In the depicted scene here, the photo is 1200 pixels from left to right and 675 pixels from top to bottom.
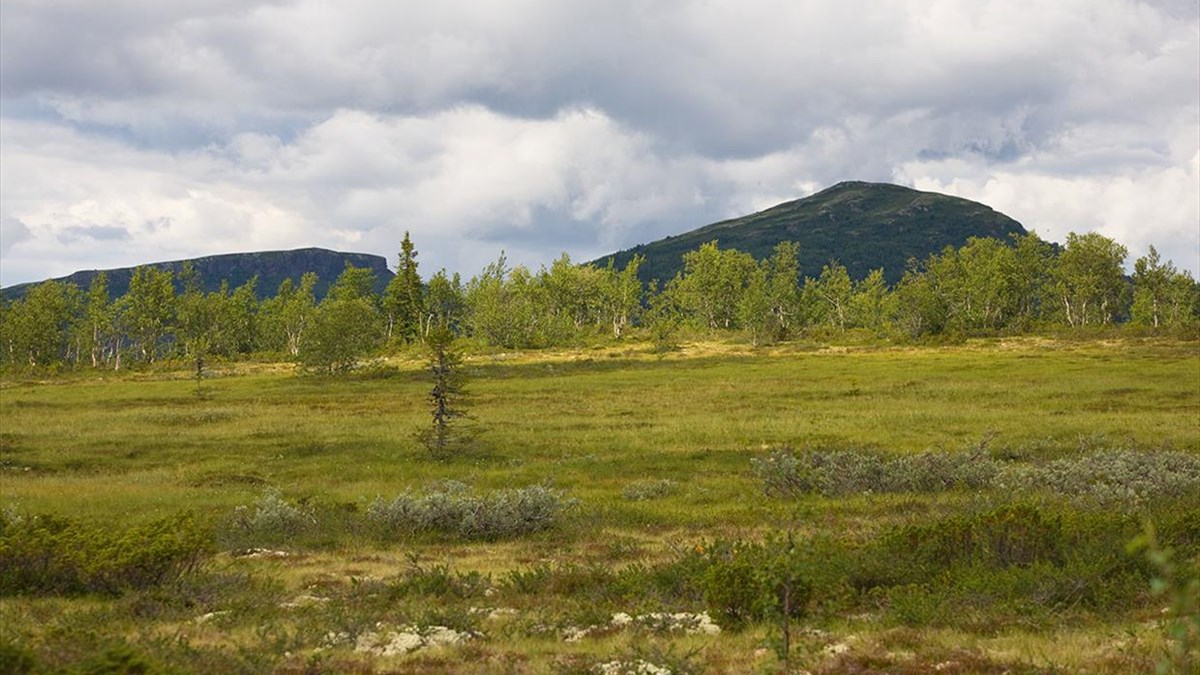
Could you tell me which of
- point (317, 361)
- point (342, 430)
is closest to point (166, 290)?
point (317, 361)

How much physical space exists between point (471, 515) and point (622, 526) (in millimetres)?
3751

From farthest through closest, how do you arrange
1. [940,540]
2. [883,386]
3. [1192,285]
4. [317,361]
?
[1192,285] < [317,361] < [883,386] < [940,540]

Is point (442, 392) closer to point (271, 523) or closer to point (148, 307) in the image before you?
point (271, 523)

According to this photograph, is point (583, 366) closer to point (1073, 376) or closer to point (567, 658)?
point (1073, 376)

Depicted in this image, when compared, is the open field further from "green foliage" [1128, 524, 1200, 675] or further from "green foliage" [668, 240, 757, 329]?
"green foliage" [668, 240, 757, 329]

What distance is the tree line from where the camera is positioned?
118 m

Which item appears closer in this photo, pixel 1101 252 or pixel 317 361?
pixel 317 361

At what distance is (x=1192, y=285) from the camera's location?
140250 mm

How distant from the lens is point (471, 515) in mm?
20281

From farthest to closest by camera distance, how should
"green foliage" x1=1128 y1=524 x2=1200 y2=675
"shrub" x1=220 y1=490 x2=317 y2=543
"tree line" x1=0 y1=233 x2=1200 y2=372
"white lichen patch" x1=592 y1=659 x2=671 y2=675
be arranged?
"tree line" x1=0 y1=233 x2=1200 y2=372 → "shrub" x1=220 y1=490 x2=317 y2=543 → "white lichen patch" x1=592 y1=659 x2=671 y2=675 → "green foliage" x1=1128 y1=524 x2=1200 y2=675

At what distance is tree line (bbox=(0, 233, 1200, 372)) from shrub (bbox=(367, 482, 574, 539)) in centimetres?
8048

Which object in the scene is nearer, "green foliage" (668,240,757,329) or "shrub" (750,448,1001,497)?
"shrub" (750,448,1001,497)

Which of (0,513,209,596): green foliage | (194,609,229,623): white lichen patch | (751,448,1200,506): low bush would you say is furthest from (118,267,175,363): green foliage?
(194,609,229,623): white lichen patch

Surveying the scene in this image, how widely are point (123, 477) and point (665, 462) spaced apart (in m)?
19.3
